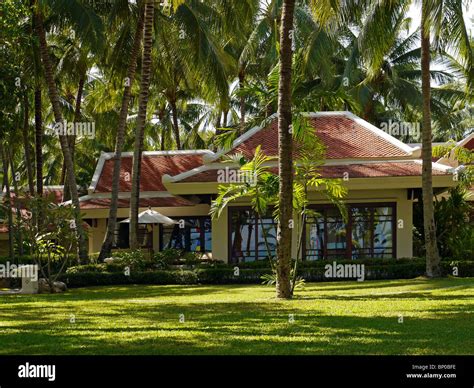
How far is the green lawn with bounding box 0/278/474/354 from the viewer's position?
31.8ft

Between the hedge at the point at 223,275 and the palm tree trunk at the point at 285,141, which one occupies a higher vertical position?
the palm tree trunk at the point at 285,141

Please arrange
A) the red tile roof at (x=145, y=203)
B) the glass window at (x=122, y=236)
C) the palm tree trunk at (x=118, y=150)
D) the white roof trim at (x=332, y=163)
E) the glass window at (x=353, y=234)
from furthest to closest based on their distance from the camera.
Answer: the glass window at (x=122, y=236)
the red tile roof at (x=145, y=203)
the glass window at (x=353, y=234)
the white roof trim at (x=332, y=163)
the palm tree trunk at (x=118, y=150)

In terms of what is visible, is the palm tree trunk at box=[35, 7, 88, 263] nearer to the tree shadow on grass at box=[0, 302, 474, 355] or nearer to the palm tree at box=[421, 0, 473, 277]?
the palm tree at box=[421, 0, 473, 277]

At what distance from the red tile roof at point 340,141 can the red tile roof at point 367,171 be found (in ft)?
1.98

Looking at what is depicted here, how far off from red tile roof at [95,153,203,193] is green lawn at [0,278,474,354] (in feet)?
56.6

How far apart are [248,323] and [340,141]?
60.6 ft

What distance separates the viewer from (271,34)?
3884 centimetres

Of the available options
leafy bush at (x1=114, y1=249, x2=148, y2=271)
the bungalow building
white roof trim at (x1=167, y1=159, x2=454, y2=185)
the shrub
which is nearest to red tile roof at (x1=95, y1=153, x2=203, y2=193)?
the bungalow building

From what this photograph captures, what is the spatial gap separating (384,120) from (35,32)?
25.5 metres

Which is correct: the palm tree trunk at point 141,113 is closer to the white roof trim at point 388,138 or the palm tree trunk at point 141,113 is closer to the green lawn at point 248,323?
the green lawn at point 248,323

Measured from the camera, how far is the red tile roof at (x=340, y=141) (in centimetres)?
2855

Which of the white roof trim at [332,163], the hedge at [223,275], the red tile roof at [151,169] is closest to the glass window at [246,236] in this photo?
the white roof trim at [332,163]

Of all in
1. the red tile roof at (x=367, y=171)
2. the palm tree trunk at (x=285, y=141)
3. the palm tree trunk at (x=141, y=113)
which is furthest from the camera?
the red tile roof at (x=367, y=171)
